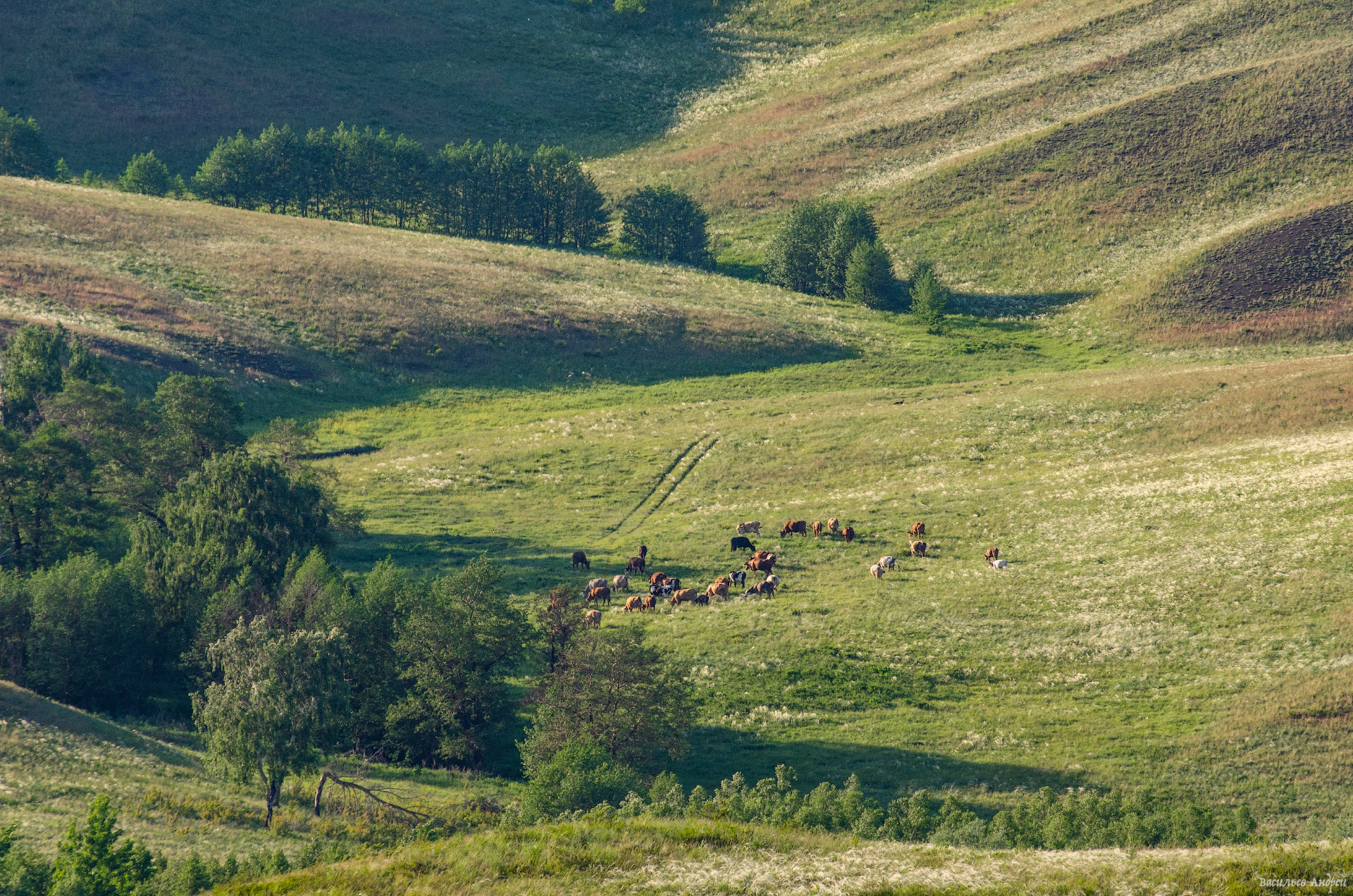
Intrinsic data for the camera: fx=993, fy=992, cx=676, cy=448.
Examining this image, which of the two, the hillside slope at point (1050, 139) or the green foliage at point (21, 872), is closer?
the green foliage at point (21, 872)

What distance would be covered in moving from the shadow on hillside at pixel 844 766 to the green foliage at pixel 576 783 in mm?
3946

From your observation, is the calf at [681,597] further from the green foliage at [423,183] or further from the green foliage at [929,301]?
the green foliage at [423,183]

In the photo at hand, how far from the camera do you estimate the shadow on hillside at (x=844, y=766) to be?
28.4 meters

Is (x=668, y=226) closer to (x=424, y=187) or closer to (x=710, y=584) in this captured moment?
(x=424, y=187)

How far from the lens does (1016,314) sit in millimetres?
94875

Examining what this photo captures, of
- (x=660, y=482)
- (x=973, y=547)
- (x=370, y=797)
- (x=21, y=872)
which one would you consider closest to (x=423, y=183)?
(x=660, y=482)

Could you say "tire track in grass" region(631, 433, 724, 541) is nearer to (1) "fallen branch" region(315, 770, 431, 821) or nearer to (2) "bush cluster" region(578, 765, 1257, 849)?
(1) "fallen branch" region(315, 770, 431, 821)

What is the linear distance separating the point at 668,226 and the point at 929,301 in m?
36.7

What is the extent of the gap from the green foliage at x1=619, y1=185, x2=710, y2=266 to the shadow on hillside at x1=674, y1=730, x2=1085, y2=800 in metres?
88.4

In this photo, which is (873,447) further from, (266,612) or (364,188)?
(364,188)

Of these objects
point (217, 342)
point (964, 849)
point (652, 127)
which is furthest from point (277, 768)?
point (652, 127)

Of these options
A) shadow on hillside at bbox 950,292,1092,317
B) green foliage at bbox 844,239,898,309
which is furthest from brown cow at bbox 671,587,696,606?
shadow on hillside at bbox 950,292,1092,317

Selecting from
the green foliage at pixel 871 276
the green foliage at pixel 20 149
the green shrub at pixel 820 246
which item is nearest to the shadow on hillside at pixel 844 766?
the green foliage at pixel 871 276

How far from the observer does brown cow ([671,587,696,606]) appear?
4303 cm
